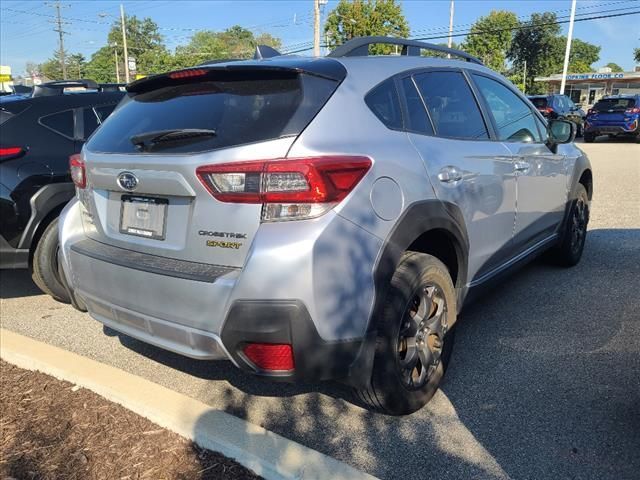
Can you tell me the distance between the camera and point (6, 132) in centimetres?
418

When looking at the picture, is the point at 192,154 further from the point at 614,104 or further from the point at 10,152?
the point at 614,104

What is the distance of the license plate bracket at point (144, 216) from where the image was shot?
244 cm

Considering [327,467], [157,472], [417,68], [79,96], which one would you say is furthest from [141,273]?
[79,96]

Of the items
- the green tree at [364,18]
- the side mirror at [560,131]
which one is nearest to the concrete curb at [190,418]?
the side mirror at [560,131]

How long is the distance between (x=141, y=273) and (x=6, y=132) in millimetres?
2606

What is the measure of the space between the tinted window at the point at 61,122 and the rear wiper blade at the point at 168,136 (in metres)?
2.36

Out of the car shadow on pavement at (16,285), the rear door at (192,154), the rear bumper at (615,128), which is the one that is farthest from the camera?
the rear bumper at (615,128)

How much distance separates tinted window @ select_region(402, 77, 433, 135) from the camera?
2.81 m

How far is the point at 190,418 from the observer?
105 inches

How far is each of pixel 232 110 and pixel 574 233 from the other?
386 centimetres

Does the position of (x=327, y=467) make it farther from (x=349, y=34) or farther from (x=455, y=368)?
(x=349, y=34)

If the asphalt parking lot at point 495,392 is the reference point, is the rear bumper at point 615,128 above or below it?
above

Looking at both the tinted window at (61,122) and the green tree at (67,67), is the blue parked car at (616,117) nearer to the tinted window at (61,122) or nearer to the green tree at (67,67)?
the tinted window at (61,122)

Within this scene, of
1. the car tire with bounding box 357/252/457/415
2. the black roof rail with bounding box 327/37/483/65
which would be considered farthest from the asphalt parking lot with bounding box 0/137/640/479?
the black roof rail with bounding box 327/37/483/65
